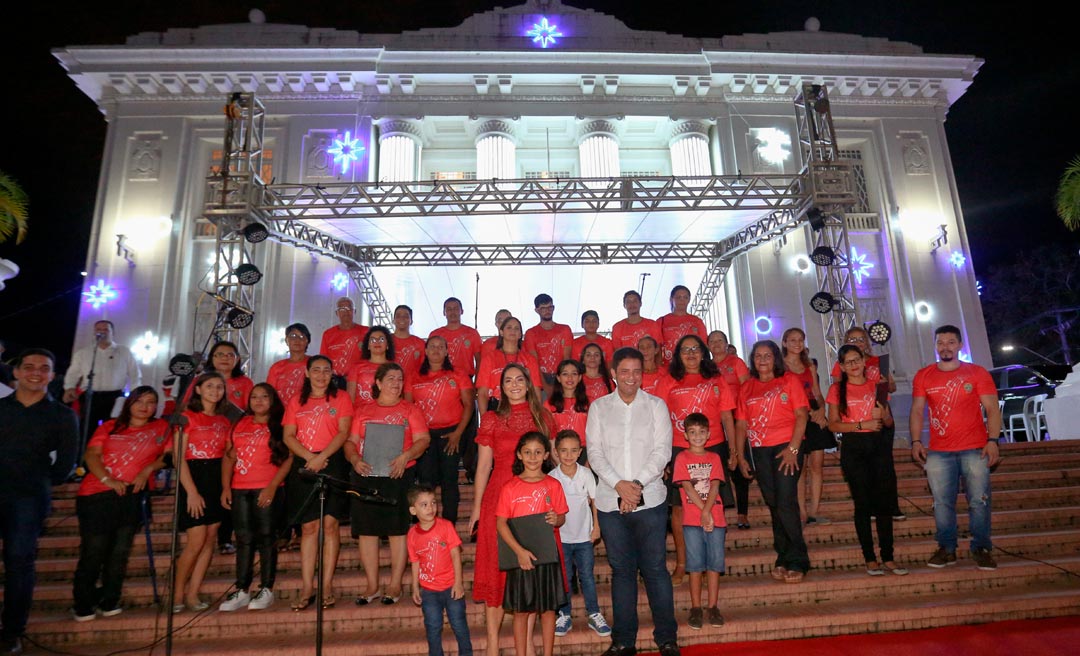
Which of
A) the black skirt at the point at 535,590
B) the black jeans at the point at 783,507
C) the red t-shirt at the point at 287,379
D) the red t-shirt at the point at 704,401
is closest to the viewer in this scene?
the black skirt at the point at 535,590

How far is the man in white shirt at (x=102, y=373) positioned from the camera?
28.0ft

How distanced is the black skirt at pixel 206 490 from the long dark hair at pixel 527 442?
2.70 m

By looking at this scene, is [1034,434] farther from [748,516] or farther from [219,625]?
[219,625]

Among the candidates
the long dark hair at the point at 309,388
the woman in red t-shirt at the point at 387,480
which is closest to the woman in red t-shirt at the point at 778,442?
the woman in red t-shirt at the point at 387,480

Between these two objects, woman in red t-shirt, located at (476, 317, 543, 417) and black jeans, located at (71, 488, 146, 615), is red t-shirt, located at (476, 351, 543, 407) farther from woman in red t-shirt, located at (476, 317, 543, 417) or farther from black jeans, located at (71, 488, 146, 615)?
black jeans, located at (71, 488, 146, 615)

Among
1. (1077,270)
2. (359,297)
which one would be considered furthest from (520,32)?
(1077,270)

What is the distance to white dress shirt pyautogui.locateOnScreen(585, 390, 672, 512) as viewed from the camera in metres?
3.88

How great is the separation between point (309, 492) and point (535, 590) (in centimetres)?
205

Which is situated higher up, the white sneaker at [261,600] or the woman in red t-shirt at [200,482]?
the woman in red t-shirt at [200,482]

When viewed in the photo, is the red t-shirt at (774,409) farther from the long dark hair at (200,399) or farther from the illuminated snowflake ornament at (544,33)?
the illuminated snowflake ornament at (544,33)

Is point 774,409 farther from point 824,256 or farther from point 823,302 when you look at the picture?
point 824,256

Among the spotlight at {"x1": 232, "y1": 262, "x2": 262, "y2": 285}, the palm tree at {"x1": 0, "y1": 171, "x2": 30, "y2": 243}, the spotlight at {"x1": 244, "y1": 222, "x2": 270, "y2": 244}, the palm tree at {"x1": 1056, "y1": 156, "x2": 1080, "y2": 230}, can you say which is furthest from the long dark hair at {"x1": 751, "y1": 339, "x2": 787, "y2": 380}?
the palm tree at {"x1": 0, "y1": 171, "x2": 30, "y2": 243}

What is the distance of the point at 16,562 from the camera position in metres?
4.30

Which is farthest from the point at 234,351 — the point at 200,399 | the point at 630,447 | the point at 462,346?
the point at 630,447
